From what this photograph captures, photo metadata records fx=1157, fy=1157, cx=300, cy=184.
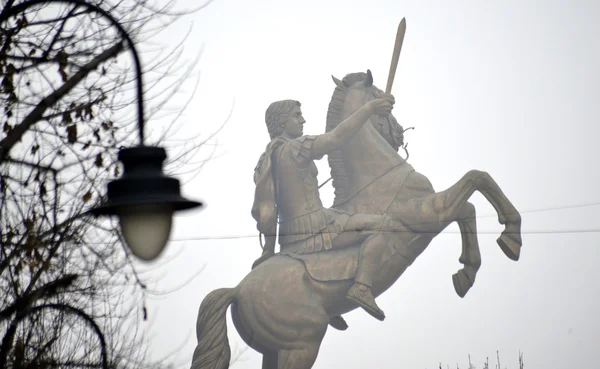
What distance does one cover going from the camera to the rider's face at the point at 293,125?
501 inches

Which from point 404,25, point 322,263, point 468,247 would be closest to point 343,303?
point 322,263

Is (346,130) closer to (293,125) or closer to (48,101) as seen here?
(293,125)

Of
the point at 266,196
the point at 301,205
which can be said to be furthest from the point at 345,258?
the point at 266,196

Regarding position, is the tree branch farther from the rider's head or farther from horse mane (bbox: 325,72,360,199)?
horse mane (bbox: 325,72,360,199)

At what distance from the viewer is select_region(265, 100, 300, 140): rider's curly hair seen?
12750 millimetres

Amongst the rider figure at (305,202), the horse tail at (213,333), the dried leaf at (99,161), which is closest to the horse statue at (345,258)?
the horse tail at (213,333)

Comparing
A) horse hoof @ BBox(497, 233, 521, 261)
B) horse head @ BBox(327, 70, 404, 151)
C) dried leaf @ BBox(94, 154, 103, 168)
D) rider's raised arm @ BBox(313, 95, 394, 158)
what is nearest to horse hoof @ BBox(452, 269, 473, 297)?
horse hoof @ BBox(497, 233, 521, 261)

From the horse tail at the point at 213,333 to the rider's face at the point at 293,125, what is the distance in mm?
1907

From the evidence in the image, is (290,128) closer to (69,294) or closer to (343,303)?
(343,303)

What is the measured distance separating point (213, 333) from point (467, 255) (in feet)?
9.21

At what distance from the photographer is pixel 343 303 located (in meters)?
12.1

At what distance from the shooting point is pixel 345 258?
12086 mm

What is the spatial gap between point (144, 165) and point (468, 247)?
6.49 metres

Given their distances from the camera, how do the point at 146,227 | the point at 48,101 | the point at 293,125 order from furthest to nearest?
1. the point at 293,125
2. the point at 48,101
3. the point at 146,227
